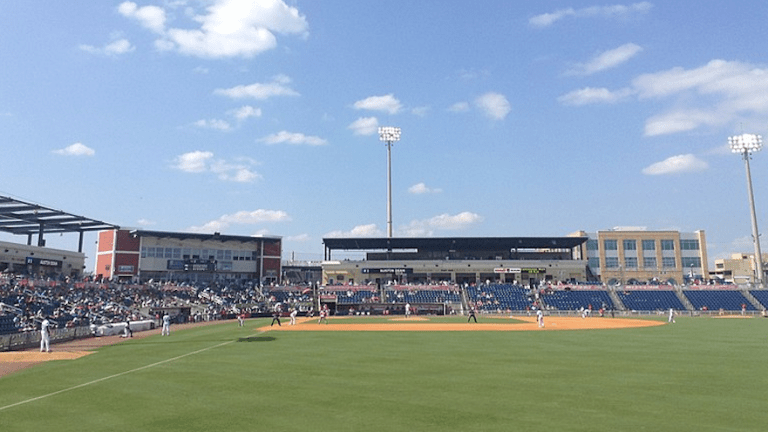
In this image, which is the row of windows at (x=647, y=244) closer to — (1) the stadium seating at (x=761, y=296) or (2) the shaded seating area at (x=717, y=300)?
(2) the shaded seating area at (x=717, y=300)

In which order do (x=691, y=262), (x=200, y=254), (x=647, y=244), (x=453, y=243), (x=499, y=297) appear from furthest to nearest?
1. (x=647, y=244)
2. (x=691, y=262)
3. (x=453, y=243)
4. (x=200, y=254)
5. (x=499, y=297)

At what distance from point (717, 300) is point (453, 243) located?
40753 mm

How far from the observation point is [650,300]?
241ft

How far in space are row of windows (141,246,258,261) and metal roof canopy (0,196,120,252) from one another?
6849mm

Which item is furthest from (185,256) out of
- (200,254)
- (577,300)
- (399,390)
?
(399,390)

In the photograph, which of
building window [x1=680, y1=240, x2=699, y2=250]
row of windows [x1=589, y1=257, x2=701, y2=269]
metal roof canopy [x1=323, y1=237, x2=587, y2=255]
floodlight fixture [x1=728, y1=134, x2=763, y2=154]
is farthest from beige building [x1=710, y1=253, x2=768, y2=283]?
metal roof canopy [x1=323, y1=237, x2=587, y2=255]

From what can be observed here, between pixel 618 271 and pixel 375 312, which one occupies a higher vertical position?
pixel 618 271

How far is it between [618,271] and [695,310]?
3237cm

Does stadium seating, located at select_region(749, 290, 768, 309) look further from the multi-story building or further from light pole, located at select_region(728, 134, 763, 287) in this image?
the multi-story building

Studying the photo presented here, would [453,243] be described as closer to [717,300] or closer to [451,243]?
[451,243]

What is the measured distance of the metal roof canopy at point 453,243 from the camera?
8931cm

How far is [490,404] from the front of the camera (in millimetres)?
12477

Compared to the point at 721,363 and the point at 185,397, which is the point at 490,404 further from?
the point at 721,363

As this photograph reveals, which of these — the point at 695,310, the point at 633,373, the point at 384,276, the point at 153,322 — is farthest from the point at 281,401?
the point at 384,276
